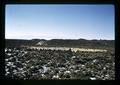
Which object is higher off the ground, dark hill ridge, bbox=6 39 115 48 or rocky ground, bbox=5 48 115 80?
dark hill ridge, bbox=6 39 115 48

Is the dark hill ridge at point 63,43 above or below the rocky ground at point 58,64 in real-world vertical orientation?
above

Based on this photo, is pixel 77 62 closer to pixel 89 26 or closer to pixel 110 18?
pixel 89 26

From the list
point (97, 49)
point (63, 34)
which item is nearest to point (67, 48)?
point (63, 34)

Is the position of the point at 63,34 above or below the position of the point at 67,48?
above

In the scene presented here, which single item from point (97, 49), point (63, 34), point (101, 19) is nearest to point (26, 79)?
point (63, 34)

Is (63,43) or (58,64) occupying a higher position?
(63,43)
